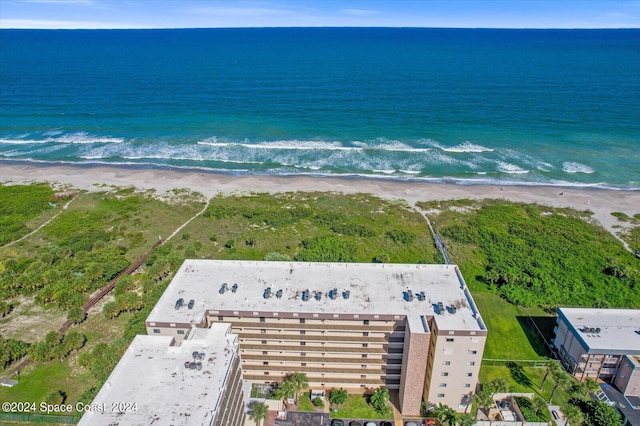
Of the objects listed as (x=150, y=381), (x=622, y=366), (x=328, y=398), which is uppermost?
(x=150, y=381)

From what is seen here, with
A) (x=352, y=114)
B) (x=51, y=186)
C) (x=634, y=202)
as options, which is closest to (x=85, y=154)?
(x=51, y=186)

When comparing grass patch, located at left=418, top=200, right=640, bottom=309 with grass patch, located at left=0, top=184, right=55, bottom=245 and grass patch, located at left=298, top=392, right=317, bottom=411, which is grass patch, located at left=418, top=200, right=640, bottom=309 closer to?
grass patch, located at left=298, top=392, right=317, bottom=411

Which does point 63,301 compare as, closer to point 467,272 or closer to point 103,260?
point 103,260

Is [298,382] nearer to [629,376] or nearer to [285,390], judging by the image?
[285,390]

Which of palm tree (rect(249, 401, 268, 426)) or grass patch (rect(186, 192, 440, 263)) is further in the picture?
grass patch (rect(186, 192, 440, 263))

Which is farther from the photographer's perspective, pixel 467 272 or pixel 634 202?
pixel 634 202

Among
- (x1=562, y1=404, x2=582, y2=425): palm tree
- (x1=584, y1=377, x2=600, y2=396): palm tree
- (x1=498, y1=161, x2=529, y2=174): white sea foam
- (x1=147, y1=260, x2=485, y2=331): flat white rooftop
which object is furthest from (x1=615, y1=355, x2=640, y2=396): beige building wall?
(x1=498, y1=161, x2=529, y2=174): white sea foam
